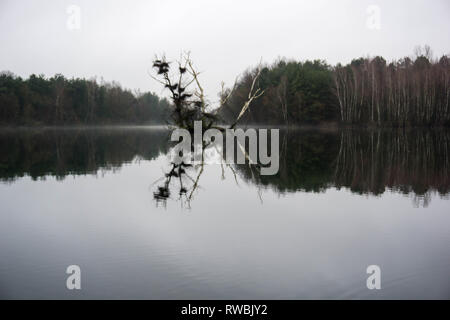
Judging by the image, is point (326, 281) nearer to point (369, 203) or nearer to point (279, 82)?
point (369, 203)

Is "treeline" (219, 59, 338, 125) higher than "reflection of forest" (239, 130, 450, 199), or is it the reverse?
"treeline" (219, 59, 338, 125)

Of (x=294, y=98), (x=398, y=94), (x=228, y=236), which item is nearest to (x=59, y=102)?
(x=294, y=98)

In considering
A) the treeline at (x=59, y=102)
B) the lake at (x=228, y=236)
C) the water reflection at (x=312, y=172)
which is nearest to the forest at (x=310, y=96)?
the treeline at (x=59, y=102)

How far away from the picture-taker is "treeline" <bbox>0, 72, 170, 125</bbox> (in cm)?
7256

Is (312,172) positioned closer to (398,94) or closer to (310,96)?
(398,94)

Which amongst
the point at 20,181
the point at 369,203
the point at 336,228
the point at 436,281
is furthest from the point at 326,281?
the point at 20,181

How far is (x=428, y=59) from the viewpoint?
6222 cm

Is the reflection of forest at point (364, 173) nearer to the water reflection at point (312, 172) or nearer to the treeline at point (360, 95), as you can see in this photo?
the water reflection at point (312, 172)

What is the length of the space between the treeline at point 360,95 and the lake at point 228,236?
42832mm

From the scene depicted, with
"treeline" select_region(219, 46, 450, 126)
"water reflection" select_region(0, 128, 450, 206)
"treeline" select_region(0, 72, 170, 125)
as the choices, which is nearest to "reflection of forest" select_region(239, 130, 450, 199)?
"water reflection" select_region(0, 128, 450, 206)

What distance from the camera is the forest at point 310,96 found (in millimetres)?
53906

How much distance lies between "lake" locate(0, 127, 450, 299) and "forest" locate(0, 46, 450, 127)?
26395 millimetres

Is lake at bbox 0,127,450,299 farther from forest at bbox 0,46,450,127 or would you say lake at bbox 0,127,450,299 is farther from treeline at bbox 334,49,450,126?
treeline at bbox 334,49,450,126
